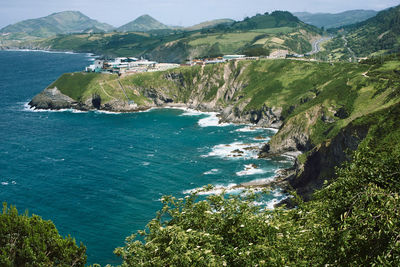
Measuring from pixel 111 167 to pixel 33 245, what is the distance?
8114 centimetres

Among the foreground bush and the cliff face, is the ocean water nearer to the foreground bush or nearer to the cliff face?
the cliff face

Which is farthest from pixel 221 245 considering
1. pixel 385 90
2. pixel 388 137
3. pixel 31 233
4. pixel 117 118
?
pixel 117 118

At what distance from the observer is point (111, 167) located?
120188 millimetres

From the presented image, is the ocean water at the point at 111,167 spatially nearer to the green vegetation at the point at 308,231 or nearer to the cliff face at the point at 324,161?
the cliff face at the point at 324,161

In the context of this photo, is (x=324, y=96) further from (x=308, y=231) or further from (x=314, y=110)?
(x=308, y=231)

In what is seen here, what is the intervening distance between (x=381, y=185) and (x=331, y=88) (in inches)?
5385

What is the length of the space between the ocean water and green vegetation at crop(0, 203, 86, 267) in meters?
31.2

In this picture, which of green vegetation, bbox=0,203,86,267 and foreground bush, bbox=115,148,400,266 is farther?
green vegetation, bbox=0,203,86,267

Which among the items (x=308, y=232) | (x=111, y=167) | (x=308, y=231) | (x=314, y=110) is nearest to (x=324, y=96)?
(x=314, y=110)

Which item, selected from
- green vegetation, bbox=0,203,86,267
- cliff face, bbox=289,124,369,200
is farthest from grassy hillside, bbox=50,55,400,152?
green vegetation, bbox=0,203,86,267

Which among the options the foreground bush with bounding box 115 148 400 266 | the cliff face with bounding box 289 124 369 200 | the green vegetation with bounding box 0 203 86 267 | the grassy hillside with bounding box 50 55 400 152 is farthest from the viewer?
the grassy hillside with bounding box 50 55 400 152

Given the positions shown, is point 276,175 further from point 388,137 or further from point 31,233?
point 31,233

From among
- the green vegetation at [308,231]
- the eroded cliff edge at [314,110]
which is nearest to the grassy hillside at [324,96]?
the eroded cliff edge at [314,110]

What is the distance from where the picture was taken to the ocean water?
8706 cm
